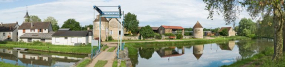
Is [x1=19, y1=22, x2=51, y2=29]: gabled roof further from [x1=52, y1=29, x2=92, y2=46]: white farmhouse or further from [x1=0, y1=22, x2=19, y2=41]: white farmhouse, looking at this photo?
[x1=52, y1=29, x2=92, y2=46]: white farmhouse

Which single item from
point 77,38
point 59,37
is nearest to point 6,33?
point 59,37

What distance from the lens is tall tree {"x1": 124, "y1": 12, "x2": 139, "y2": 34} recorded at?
193ft

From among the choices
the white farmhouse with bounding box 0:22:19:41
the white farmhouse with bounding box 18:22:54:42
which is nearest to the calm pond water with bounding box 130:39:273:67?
the white farmhouse with bounding box 18:22:54:42

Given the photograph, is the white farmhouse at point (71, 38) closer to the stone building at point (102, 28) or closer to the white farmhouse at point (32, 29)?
the stone building at point (102, 28)

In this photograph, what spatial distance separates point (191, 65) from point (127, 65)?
712 cm

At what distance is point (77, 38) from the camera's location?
3438cm

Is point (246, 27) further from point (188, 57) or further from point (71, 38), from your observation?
point (71, 38)

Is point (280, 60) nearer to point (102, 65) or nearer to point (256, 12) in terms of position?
point (256, 12)

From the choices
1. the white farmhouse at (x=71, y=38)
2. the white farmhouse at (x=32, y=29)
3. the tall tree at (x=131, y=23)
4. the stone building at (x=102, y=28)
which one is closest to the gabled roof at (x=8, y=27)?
the white farmhouse at (x=32, y=29)

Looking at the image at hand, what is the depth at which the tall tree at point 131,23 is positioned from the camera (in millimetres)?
58750

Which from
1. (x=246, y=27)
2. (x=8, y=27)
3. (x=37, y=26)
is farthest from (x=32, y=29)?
(x=246, y=27)

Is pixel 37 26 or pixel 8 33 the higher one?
pixel 37 26

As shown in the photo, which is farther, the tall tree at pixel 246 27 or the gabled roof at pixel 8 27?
the tall tree at pixel 246 27

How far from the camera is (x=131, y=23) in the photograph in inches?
2314
